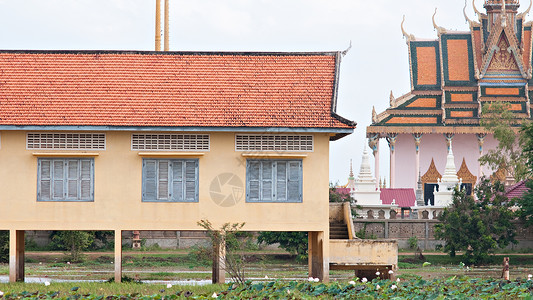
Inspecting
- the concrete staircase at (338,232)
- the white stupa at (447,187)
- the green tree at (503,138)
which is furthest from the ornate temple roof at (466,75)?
the concrete staircase at (338,232)

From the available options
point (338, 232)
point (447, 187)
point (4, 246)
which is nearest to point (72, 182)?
point (338, 232)

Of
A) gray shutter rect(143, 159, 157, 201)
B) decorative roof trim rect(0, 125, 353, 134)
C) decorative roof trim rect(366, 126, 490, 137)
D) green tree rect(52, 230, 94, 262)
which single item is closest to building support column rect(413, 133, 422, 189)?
decorative roof trim rect(366, 126, 490, 137)

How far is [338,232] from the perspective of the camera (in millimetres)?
26422

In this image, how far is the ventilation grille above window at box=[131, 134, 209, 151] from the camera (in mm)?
23562

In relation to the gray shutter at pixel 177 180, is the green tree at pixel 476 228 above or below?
below

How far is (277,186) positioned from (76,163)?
471cm

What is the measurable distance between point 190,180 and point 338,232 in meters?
4.84

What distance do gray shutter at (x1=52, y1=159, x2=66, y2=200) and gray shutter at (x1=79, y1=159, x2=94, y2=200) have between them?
16.7 inches

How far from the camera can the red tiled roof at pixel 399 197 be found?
177ft

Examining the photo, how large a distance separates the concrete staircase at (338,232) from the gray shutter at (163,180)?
5.02 m

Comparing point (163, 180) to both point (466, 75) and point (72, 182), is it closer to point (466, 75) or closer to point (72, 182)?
point (72, 182)

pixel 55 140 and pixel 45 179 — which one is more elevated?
pixel 55 140

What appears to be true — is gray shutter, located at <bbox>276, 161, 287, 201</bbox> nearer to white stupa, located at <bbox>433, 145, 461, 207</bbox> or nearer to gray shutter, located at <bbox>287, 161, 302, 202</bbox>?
gray shutter, located at <bbox>287, 161, 302, 202</bbox>

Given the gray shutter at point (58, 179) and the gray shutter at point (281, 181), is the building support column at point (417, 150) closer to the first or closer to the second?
the gray shutter at point (281, 181)
